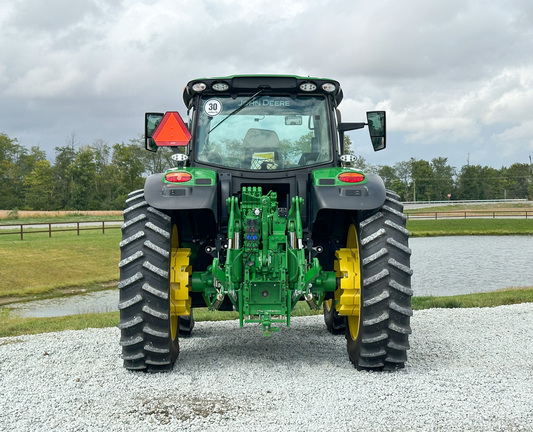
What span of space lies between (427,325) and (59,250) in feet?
64.5

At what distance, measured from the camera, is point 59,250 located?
24219mm

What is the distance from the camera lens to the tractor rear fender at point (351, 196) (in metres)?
5.16

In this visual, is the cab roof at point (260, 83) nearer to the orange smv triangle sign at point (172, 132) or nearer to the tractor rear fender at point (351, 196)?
the orange smv triangle sign at point (172, 132)

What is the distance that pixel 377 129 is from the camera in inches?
246

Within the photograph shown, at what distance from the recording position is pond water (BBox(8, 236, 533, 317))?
15.9m

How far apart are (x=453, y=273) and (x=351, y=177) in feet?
54.1

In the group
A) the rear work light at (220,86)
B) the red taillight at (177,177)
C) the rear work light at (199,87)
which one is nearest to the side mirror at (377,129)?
the rear work light at (220,86)

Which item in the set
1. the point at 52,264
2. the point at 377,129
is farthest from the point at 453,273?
the point at 377,129

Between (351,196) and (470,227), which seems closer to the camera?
(351,196)

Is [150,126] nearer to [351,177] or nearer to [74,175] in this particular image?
[351,177]

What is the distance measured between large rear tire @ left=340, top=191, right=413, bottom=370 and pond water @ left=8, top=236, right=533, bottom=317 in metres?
9.95

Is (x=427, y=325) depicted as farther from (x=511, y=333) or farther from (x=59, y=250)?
(x=59, y=250)

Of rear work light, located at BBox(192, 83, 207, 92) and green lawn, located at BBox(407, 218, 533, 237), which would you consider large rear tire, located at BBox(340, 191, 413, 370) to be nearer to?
rear work light, located at BBox(192, 83, 207, 92)

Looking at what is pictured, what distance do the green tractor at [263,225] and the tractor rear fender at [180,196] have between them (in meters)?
0.01
